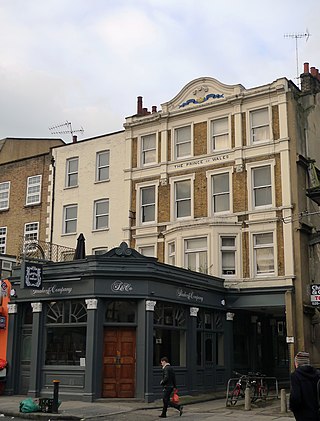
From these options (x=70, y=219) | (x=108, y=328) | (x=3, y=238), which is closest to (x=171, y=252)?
(x=70, y=219)

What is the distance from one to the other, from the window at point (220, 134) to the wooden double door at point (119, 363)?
1093 centimetres

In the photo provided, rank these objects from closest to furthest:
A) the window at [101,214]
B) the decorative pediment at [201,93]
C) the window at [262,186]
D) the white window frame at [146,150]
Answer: the window at [262,186]
the decorative pediment at [201,93]
the white window frame at [146,150]
the window at [101,214]

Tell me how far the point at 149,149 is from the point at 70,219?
19.9ft

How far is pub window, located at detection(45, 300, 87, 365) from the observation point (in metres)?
20.9

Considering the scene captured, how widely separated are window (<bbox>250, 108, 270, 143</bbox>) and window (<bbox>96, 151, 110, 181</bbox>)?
8.35 m

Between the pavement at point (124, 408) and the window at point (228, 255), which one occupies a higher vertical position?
the window at point (228, 255)

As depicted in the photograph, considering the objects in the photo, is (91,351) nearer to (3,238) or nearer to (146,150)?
(146,150)

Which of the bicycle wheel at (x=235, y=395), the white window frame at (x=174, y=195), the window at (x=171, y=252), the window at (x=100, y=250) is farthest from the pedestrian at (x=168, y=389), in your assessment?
the window at (x=100, y=250)

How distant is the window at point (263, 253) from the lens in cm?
2567

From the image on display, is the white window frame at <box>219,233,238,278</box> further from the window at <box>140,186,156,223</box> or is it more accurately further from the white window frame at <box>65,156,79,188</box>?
the white window frame at <box>65,156,79,188</box>

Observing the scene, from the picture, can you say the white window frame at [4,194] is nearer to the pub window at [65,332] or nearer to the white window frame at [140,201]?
the white window frame at [140,201]

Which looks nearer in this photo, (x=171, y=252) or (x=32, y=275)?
(x=32, y=275)

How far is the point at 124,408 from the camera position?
1844 centimetres

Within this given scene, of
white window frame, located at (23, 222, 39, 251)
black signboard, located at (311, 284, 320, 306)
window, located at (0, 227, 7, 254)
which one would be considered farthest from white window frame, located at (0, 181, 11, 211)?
black signboard, located at (311, 284, 320, 306)
